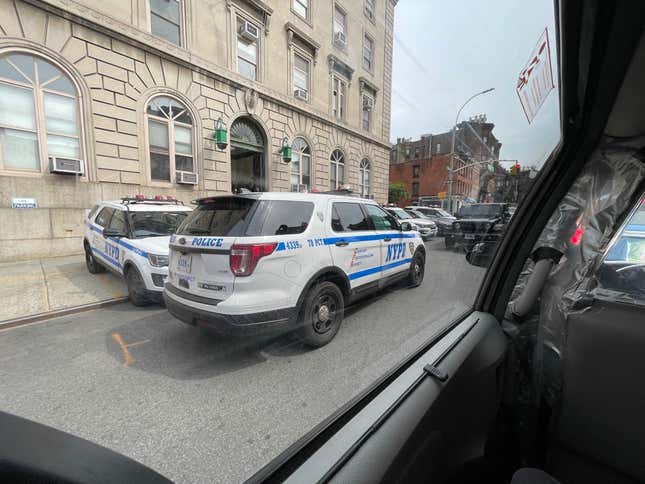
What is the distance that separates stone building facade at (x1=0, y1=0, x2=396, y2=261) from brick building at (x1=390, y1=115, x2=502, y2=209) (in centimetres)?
188

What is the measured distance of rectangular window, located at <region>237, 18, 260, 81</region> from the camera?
10.9 metres

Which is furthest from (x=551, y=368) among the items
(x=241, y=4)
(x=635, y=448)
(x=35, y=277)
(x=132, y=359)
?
(x=241, y=4)

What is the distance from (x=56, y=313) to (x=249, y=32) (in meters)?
11.5

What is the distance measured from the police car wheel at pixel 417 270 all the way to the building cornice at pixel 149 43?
991 cm

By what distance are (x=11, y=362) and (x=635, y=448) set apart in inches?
189

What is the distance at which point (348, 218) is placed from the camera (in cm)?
384

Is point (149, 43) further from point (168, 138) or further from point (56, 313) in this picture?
point (56, 313)

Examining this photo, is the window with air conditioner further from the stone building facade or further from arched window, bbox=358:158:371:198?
arched window, bbox=358:158:371:198

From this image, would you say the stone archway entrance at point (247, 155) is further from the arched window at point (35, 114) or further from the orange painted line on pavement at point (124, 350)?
the orange painted line on pavement at point (124, 350)

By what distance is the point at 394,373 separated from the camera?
1469 millimetres

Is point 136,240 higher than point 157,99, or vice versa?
point 157,99

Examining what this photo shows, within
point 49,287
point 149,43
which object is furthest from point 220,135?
point 49,287

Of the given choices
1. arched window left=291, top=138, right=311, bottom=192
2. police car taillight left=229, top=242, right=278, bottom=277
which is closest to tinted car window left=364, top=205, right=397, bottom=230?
police car taillight left=229, top=242, right=278, bottom=277

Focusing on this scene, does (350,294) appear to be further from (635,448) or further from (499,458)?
(635,448)
